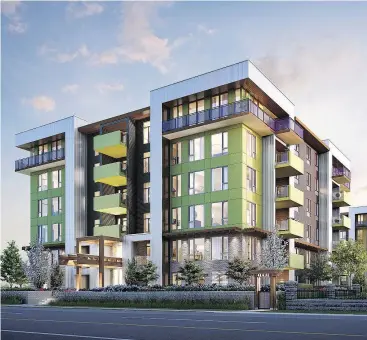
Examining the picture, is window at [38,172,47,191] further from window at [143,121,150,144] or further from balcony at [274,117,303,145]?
balcony at [274,117,303,145]

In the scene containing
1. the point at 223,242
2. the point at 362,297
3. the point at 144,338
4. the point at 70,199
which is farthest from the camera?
the point at 70,199

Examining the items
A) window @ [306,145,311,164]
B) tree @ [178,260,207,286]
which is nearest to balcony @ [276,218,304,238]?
tree @ [178,260,207,286]

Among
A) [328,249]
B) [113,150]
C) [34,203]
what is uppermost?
[113,150]

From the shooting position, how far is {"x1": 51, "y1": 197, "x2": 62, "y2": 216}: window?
186ft

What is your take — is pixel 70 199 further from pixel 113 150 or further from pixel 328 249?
pixel 328 249

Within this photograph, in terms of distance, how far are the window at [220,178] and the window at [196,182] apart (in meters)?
1.19

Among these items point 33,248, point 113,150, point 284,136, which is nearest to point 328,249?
point 284,136

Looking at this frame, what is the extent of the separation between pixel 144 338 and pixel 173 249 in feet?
103

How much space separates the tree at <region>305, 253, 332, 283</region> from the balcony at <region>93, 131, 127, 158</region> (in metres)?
21.7

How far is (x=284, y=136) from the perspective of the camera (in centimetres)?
4791

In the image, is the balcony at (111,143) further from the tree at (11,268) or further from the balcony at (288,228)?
the tree at (11,268)

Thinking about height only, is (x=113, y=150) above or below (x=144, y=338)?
above

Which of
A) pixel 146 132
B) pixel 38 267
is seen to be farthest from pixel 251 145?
pixel 38 267

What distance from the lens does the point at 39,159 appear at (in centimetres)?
5816
